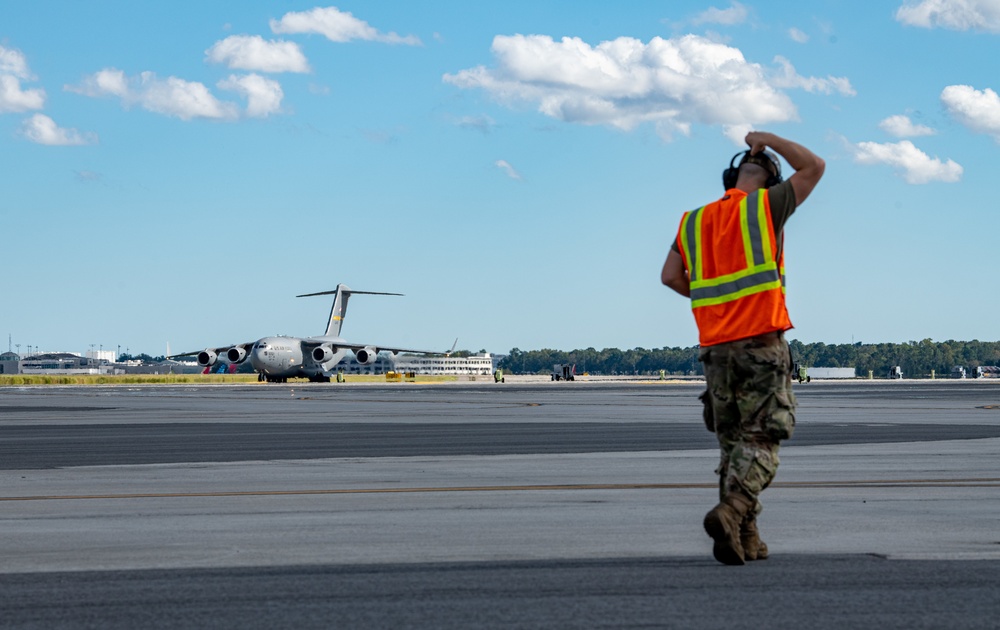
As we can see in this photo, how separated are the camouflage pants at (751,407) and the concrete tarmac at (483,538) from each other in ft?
1.44

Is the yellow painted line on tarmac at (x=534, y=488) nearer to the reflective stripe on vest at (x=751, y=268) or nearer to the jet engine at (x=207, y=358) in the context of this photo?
the reflective stripe on vest at (x=751, y=268)

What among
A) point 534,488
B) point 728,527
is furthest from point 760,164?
point 534,488

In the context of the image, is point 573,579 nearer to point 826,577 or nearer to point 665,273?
point 826,577

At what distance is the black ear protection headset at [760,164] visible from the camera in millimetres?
6605

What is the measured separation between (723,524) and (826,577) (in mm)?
591

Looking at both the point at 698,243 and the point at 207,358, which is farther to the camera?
the point at 207,358

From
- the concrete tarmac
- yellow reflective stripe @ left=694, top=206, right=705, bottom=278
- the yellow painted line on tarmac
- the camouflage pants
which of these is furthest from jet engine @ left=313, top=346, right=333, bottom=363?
the camouflage pants

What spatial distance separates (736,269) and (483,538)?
80.3 inches

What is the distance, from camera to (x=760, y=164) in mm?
6602

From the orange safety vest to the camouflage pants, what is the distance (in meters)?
0.09

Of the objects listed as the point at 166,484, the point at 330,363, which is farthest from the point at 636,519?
the point at 330,363

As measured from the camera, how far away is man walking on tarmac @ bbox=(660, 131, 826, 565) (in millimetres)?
6203

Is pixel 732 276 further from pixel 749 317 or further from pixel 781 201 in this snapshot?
pixel 781 201

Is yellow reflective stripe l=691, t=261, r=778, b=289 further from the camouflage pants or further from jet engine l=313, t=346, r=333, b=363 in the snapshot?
jet engine l=313, t=346, r=333, b=363
